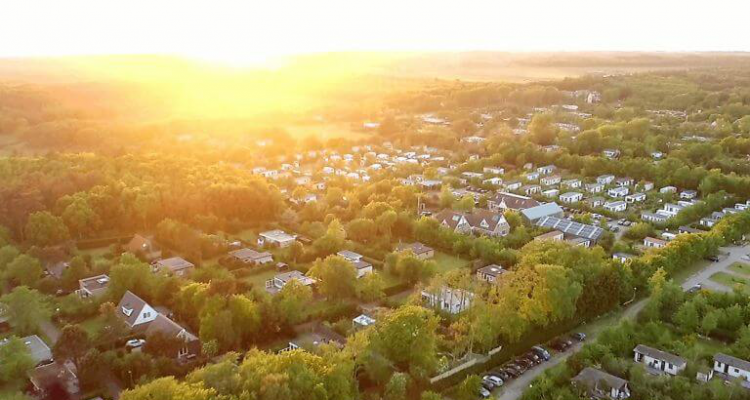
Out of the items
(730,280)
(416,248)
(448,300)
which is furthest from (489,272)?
(730,280)

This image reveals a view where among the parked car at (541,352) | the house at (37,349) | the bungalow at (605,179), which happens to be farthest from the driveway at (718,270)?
the house at (37,349)

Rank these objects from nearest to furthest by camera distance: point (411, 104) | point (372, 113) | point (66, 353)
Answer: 1. point (66, 353)
2. point (372, 113)
3. point (411, 104)

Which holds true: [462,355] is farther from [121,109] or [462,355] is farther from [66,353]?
[121,109]

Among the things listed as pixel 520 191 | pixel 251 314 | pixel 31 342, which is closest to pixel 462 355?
pixel 251 314

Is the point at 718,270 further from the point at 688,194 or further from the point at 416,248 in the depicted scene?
the point at 688,194

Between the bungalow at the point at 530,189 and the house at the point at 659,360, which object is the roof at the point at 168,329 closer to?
the house at the point at 659,360

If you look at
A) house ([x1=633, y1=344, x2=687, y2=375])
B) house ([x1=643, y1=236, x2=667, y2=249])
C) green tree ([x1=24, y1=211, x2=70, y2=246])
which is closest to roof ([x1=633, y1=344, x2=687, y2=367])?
house ([x1=633, y1=344, x2=687, y2=375])
